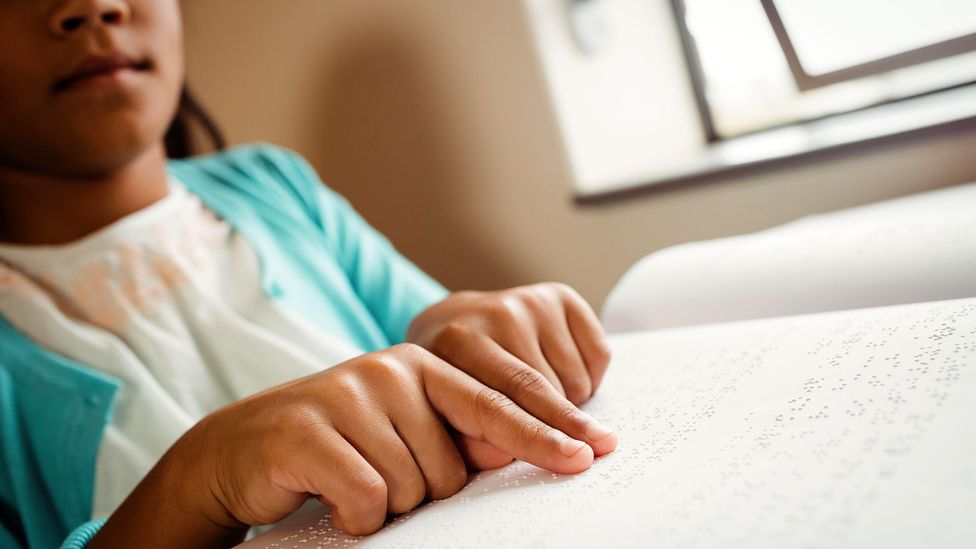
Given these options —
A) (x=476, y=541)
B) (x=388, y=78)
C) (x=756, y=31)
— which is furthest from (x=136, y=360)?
(x=756, y=31)

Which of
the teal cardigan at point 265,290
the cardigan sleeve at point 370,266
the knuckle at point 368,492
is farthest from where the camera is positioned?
the cardigan sleeve at point 370,266

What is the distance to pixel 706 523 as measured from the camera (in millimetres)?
271

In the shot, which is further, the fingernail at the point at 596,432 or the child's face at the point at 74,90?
the child's face at the point at 74,90

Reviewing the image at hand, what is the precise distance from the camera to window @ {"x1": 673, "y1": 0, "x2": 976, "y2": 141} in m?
0.77

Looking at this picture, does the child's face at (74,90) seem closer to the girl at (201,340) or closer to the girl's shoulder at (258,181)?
the girl at (201,340)

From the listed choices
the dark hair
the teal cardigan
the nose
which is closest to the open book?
the teal cardigan

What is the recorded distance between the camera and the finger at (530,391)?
38 cm

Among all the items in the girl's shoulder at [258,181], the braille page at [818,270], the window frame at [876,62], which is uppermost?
the girl's shoulder at [258,181]

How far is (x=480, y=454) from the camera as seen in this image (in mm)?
408

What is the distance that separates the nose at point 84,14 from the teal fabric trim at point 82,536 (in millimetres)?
418

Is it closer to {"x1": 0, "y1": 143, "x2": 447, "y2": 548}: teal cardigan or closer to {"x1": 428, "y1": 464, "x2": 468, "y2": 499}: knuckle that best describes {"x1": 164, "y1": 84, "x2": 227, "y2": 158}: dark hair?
{"x1": 0, "y1": 143, "x2": 447, "y2": 548}: teal cardigan

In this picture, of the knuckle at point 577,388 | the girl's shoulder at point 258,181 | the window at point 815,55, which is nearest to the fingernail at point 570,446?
the knuckle at point 577,388

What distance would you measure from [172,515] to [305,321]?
0.34m

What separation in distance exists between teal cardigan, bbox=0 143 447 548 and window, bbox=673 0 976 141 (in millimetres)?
475
